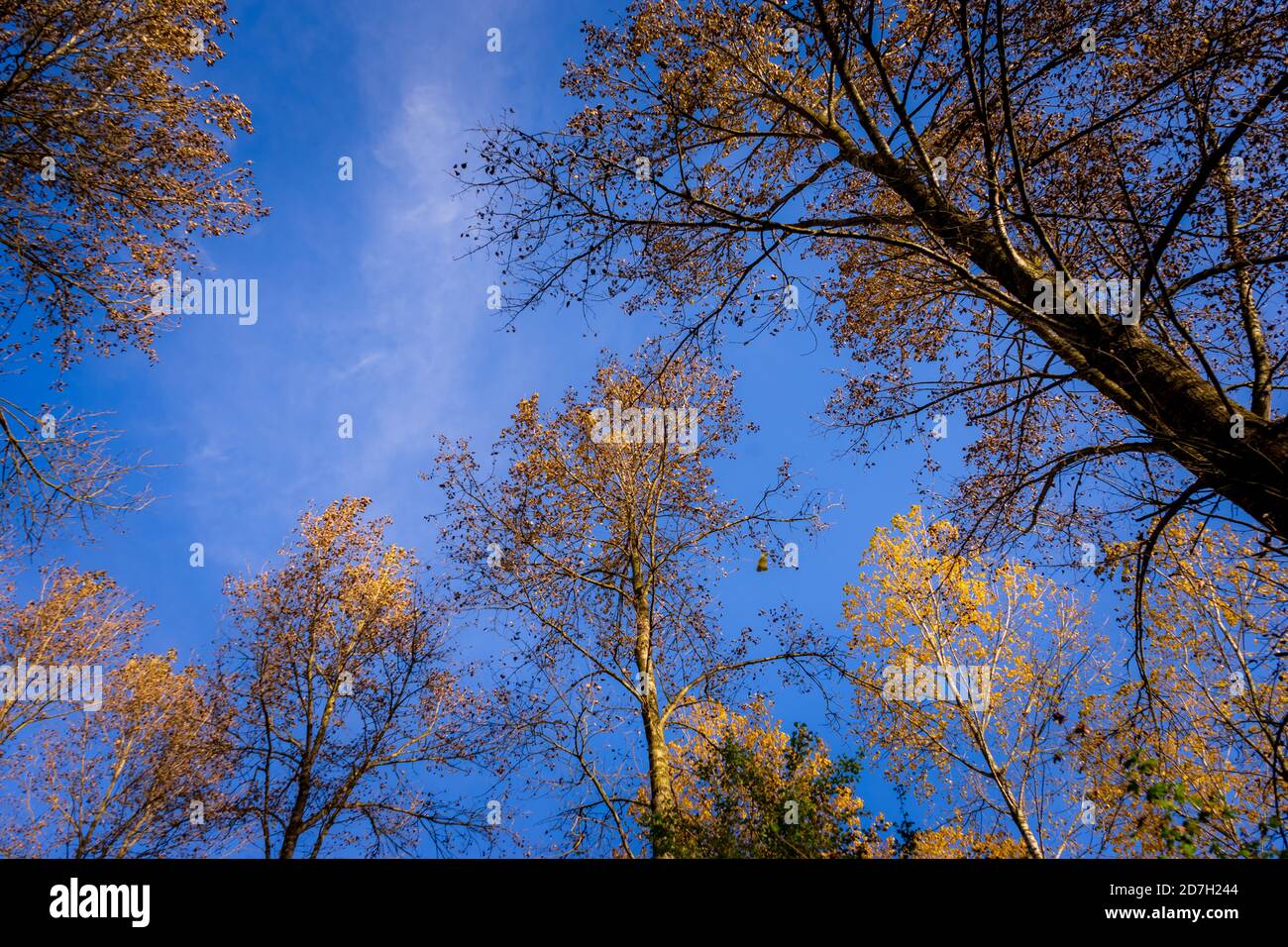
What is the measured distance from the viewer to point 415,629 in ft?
37.7

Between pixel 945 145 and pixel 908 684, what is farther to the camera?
pixel 908 684

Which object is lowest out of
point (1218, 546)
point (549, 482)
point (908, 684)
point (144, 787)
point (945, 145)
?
point (144, 787)

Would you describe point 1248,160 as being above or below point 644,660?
above

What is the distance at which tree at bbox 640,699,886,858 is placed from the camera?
7.13m

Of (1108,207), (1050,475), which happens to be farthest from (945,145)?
(1050,475)

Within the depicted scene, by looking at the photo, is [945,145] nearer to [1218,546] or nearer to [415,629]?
Result: [1218,546]

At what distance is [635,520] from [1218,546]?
9233 mm

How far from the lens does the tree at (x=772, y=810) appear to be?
23.4 ft

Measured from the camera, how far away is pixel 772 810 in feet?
24.2
